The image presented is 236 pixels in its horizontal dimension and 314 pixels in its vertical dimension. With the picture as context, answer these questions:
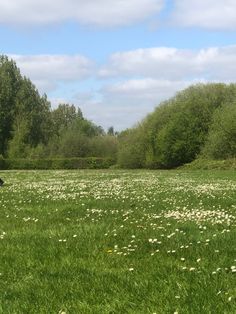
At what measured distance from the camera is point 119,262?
8.20 metres

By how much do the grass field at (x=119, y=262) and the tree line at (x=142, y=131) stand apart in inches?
2471

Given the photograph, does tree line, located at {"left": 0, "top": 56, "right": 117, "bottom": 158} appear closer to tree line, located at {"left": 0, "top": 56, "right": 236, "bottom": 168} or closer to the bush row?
tree line, located at {"left": 0, "top": 56, "right": 236, "bottom": 168}


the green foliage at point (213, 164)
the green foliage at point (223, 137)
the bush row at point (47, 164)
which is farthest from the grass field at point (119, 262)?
the bush row at point (47, 164)

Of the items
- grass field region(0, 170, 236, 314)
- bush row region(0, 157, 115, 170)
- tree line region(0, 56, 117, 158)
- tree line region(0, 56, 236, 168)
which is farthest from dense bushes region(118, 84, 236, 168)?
grass field region(0, 170, 236, 314)

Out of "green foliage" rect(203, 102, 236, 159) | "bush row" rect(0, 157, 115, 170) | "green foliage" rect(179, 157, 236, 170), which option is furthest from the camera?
"bush row" rect(0, 157, 115, 170)

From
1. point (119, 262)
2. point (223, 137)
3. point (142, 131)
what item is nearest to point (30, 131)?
point (142, 131)

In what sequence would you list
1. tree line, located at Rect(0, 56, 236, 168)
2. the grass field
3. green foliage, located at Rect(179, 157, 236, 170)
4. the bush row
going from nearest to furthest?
the grass field → green foliage, located at Rect(179, 157, 236, 170) → tree line, located at Rect(0, 56, 236, 168) → the bush row

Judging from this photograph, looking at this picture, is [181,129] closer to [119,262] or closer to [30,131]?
[30,131]

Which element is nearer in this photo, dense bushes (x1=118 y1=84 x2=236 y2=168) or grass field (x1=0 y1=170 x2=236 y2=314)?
grass field (x1=0 y1=170 x2=236 y2=314)

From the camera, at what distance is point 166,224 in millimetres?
11992

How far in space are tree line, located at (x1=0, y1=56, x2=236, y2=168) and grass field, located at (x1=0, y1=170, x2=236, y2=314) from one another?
62756mm

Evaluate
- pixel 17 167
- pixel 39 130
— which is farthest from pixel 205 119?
pixel 39 130

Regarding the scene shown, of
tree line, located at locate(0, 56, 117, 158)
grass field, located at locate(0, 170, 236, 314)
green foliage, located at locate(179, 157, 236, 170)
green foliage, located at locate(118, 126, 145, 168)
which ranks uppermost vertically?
tree line, located at locate(0, 56, 117, 158)

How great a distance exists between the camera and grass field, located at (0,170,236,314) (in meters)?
6.15
